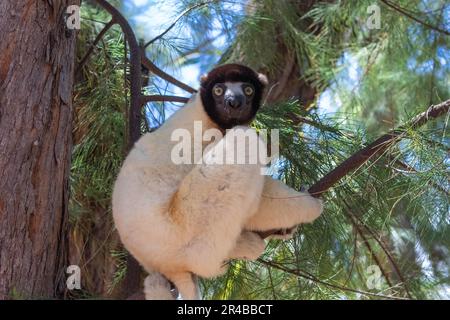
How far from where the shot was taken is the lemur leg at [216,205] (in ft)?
11.1

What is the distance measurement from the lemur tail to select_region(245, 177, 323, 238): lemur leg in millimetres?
474

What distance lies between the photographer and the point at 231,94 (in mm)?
3932

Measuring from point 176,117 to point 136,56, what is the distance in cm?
53

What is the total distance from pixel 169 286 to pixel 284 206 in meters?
0.72

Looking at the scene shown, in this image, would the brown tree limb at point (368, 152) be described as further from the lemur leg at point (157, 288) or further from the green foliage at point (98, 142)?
the green foliage at point (98, 142)

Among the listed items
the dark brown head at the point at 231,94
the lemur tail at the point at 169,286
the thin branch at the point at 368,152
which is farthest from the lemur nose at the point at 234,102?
the lemur tail at the point at 169,286

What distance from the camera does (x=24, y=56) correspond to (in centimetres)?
365

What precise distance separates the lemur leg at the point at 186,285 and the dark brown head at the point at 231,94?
90 centimetres

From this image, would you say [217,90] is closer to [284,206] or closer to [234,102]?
[234,102]

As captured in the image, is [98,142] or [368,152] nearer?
[368,152]

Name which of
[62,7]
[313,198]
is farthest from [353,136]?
[62,7]

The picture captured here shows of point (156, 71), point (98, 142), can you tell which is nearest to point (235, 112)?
point (156, 71)

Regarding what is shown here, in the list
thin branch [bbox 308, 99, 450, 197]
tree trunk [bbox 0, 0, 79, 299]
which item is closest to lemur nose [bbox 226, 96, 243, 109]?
thin branch [bbox 308, 99, 450, 197]

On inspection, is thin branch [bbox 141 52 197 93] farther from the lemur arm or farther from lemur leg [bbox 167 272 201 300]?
lemur leg [bbox 167 272 201 300]
